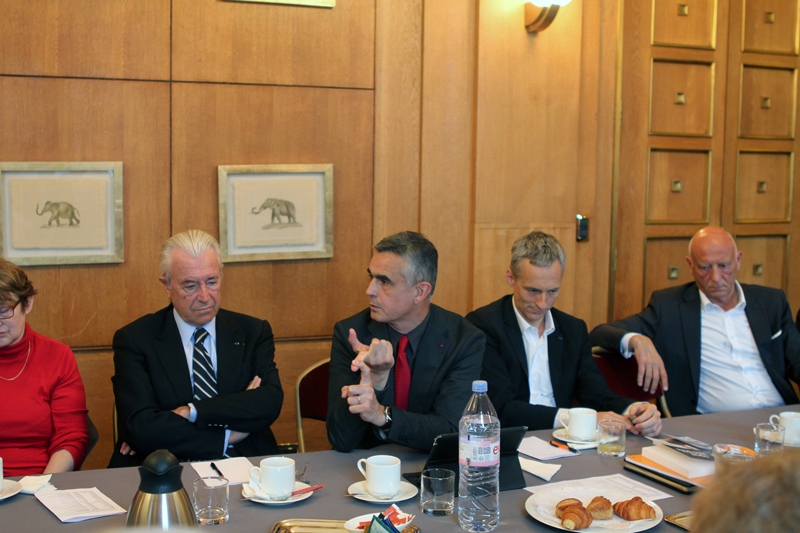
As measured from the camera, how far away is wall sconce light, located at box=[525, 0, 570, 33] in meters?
4.13

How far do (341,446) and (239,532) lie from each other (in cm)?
66

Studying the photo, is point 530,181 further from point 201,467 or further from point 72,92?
point 201,467

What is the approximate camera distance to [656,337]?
3.94m

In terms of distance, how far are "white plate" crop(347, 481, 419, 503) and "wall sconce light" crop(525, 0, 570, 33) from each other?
2.83 m

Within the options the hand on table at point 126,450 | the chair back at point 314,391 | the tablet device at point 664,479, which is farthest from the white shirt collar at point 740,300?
the hand on table at point 126,450

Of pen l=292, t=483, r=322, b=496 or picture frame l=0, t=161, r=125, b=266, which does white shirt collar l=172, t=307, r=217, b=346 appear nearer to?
picture frame l=0, t=161, r=125, b=266

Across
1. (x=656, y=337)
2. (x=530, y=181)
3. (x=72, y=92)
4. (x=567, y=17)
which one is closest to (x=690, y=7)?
(x=567, y=17)

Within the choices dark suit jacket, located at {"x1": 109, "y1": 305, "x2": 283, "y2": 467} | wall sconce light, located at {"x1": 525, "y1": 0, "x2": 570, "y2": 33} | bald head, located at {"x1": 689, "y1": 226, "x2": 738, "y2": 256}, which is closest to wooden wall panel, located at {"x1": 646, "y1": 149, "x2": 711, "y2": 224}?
bald head, located at {"x1": 689, "y1": 226, "x2": 738, "y2": 256}

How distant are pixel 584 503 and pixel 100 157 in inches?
107

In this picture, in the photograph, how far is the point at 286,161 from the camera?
400 cm

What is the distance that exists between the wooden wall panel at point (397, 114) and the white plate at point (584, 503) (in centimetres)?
225

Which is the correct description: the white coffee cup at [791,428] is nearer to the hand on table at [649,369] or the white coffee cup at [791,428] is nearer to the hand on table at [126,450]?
the hand on table at [649,369]

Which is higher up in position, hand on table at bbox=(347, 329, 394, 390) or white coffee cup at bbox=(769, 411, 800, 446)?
hand on table at bbox=(347, 329, 394, 390)

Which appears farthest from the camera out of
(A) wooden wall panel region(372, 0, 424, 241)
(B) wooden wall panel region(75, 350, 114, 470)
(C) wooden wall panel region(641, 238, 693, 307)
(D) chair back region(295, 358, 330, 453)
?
(C) wooden wall panel region(641, 238, 693, 307)
